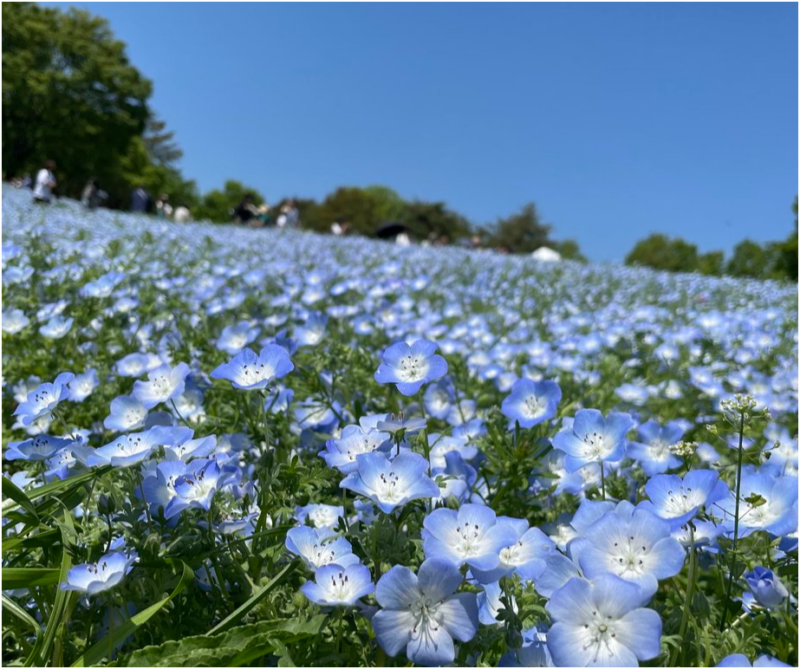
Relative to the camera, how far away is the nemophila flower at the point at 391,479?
89 centimetres

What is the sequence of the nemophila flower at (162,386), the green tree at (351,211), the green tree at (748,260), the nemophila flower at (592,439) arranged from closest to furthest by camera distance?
the nemophila flower at (592,439)
the nemophila flower at (162,386)
the green tree at (748,260)
the green tree at (351,211)

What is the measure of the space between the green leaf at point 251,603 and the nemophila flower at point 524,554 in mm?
294

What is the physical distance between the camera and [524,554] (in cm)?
90

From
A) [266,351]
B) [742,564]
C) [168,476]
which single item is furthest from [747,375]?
[168,476]

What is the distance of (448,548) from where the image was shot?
0.84 m

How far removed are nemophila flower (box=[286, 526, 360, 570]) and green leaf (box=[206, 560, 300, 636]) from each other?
21 mm

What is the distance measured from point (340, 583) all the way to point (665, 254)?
30.0 metres

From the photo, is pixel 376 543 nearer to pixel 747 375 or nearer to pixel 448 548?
pixel 448 548

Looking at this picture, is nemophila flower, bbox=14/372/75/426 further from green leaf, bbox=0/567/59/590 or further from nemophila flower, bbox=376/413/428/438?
nemophila flower, bbox=376/413/428/438

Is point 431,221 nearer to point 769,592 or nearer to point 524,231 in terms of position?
point 524,231

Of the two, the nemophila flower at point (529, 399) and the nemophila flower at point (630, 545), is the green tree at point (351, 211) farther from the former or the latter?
the nemophila flower at point (630, 545)

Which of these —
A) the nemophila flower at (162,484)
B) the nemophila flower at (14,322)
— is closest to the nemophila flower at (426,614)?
the nemophila flower at (162,484)

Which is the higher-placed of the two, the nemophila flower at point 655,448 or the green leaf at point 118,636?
the nemophila flower at point 655,448

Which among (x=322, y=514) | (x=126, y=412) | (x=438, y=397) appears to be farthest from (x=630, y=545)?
(x=438, y=397)
